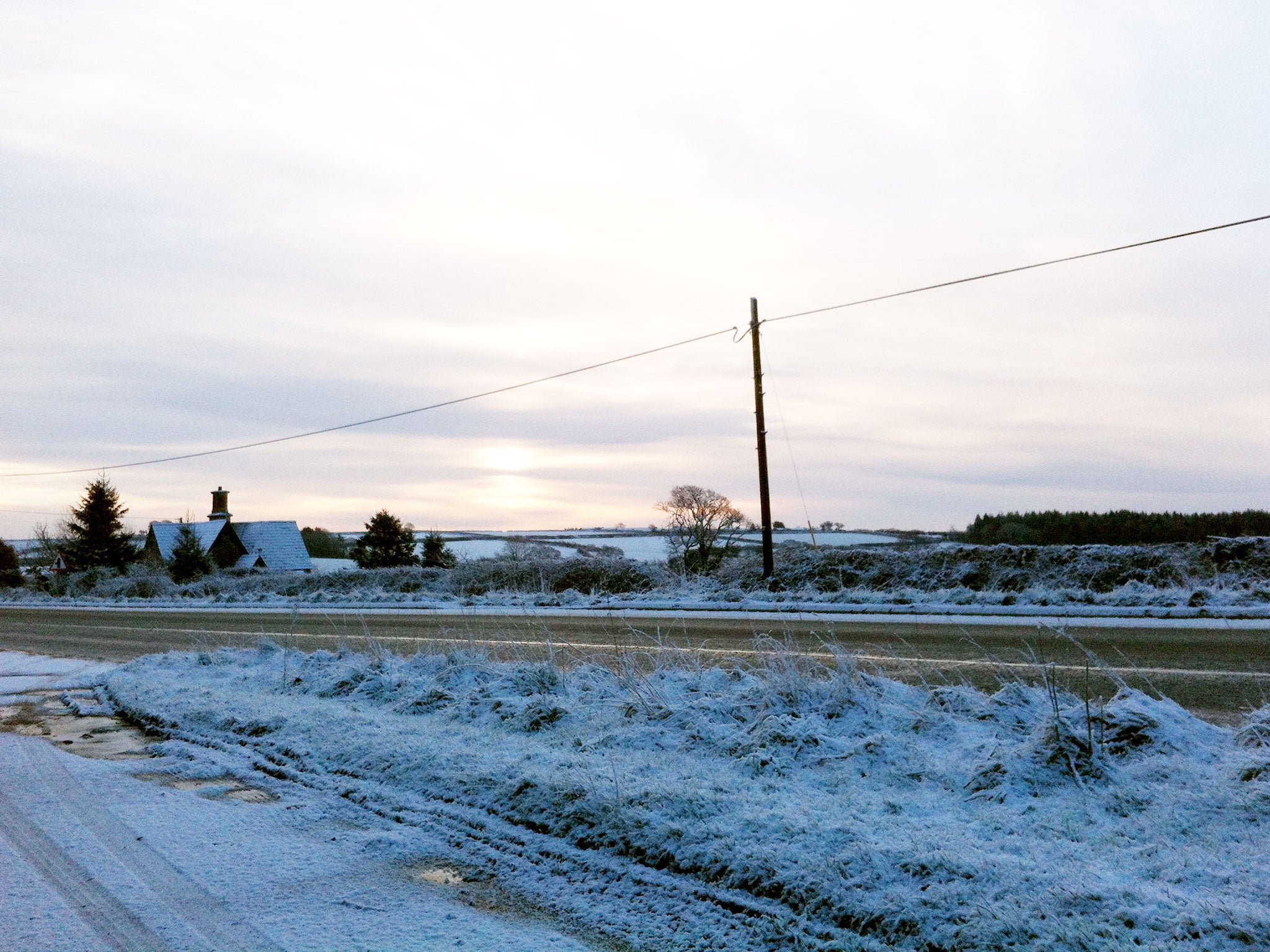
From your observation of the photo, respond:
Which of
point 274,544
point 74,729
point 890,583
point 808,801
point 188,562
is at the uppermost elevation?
point 274,544

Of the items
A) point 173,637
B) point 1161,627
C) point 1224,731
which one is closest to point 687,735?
point 1224,731

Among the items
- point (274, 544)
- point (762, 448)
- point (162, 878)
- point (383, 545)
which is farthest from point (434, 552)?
point (162, 878)

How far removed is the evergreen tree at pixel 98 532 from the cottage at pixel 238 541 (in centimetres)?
320

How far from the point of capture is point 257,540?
213 ft

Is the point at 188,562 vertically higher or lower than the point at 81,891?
higher

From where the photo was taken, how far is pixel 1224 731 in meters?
5.69

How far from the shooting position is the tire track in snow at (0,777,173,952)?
372 cm

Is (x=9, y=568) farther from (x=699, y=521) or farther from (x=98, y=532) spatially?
(x=699, y=521)

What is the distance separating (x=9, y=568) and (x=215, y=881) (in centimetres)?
6978

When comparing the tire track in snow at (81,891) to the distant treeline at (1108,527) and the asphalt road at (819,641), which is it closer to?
the asphalt road at (819,641)

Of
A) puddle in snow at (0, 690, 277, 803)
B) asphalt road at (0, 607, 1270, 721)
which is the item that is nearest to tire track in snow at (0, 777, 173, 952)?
puddle in snow at (0, 690, 277, 803)

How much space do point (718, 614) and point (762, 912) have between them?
13.9m

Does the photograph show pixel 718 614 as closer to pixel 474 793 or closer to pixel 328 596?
pixel 474 793

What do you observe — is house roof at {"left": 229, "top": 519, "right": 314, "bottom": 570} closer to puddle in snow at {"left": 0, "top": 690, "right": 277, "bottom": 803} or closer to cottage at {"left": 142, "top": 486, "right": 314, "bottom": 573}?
cottage at {"left": 142, "top": 486, "right": 314, "bottom": 573}
